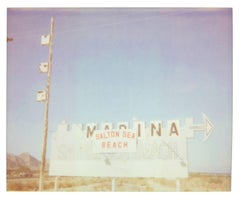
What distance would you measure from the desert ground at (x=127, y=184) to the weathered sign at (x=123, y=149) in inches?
3.2

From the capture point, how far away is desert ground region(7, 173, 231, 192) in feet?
19.1

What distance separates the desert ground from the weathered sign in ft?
0.26

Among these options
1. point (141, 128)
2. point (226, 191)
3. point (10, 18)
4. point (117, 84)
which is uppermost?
point (10, 18)

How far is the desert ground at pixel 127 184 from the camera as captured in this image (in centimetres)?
582

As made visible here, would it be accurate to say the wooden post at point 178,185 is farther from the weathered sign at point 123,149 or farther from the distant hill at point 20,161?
the distant hill at point 20,161

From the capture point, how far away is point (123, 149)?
6.00m

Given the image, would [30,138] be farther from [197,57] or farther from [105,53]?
Result: [197,57]

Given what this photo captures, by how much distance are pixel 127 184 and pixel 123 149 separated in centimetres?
47

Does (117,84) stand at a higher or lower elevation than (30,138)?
higher

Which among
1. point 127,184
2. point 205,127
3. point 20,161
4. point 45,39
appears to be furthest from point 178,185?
point 45,39

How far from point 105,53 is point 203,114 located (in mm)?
1568

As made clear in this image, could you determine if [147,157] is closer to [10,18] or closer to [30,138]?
[30,138]

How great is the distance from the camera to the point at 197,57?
235 inches
